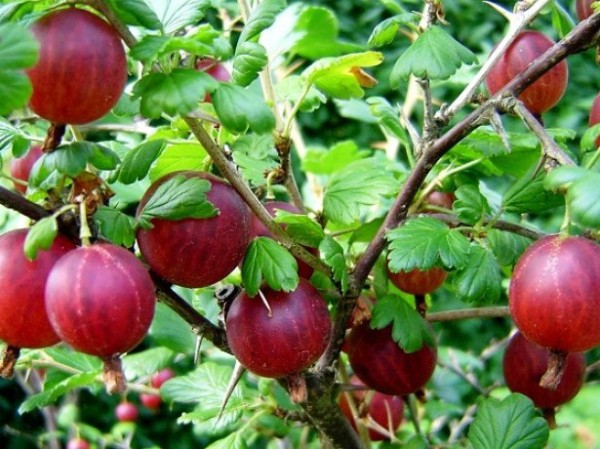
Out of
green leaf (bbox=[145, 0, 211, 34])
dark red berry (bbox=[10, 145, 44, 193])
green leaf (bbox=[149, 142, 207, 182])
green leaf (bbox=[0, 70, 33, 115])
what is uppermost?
green leaf (bbox=[0, 70, 33, 115])

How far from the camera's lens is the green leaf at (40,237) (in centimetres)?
51

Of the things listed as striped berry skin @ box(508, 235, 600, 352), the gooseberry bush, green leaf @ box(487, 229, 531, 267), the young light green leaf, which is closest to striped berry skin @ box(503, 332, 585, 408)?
the gooseberry bush

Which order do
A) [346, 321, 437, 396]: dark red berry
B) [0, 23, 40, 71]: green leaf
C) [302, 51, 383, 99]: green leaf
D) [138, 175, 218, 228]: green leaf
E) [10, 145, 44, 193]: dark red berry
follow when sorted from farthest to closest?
[10, 145, 44, 193]: dark red berry < [346, 321, 437, 396]: dark red berry < [302, 51, 383, 99]: green leaf < [138, 175, 218, 228]: green leaf < [0, 23, 40, 71]: green leaf

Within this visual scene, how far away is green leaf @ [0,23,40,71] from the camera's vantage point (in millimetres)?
475

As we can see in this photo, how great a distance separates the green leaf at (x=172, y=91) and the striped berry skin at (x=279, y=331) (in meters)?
0.19

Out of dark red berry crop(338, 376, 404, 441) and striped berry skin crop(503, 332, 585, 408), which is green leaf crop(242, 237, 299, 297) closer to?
striped berry skin crop(503, 332, 585, 408)

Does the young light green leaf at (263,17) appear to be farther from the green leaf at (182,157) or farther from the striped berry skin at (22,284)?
the striped berry skin at (22,284)

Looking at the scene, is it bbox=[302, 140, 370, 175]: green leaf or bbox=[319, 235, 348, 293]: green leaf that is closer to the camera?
bbox=[319, 235, 348, 293]: green leaf

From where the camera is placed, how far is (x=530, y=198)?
757 millimetres

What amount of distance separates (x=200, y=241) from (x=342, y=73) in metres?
0.24

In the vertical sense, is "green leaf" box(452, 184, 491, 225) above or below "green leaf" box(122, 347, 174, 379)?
above

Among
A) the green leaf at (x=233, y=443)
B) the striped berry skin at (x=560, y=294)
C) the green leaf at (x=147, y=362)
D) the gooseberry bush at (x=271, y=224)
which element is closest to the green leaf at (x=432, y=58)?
the gooseberry bush at (x=271, y=224)

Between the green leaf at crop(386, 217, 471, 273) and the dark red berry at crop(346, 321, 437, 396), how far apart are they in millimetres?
125

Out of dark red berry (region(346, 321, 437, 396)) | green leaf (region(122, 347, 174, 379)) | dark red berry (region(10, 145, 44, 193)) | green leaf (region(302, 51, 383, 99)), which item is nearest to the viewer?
green leaf (region(302, 51, 383, 99))
